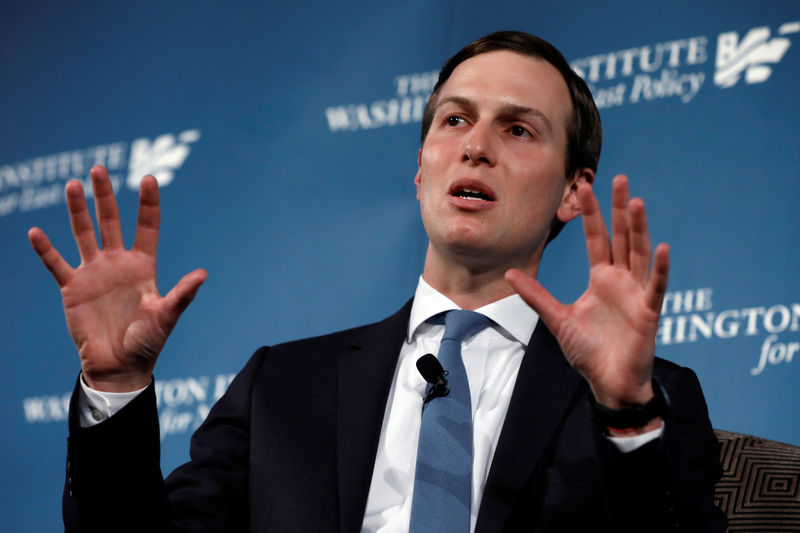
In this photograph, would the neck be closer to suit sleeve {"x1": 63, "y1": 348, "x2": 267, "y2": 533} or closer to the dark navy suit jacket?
the dark navy suit jacket

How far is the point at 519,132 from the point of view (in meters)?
2.00

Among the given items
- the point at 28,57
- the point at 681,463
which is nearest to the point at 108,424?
the point at 681,463

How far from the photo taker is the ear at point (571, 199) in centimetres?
206

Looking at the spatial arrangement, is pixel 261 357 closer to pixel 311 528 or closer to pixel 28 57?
pixel 311 528

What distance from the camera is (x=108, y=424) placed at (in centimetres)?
142

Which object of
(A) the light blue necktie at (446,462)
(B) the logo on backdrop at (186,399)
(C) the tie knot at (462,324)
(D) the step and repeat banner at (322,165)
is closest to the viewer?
(A) the light blue necktie at (446,462)

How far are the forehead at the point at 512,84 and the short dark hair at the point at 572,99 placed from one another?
0.02 metres

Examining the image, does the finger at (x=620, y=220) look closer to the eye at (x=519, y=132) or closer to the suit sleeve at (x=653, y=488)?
the suit sleeve at (x=653, y=488)

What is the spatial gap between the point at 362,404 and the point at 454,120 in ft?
2.16

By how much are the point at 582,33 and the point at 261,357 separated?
1314mm

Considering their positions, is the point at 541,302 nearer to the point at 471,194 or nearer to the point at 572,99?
the point at 471,194

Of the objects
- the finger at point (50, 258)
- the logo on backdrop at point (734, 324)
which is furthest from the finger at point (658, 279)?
the logo on backdrop at point (734, 324)

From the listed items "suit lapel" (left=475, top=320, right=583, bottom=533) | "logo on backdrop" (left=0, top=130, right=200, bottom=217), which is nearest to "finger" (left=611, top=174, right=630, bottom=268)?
"suit lapel" (left=475, top=320, right=583, bottom=533)

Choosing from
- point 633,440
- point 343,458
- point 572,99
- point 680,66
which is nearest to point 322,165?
point 572,99
